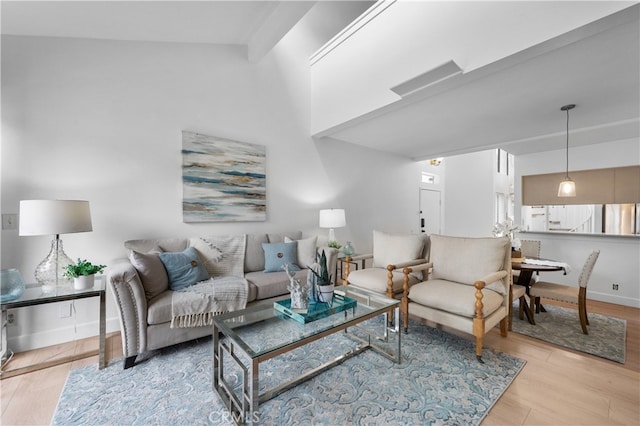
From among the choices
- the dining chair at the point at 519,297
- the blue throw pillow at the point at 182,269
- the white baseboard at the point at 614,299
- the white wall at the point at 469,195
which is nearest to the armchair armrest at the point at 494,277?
the dining chair at the point at 519,297

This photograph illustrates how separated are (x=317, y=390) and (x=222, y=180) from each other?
2510mm

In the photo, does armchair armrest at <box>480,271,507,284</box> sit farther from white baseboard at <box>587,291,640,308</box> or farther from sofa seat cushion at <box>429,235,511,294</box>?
white baseboard at <box>587,291,640,308</box>

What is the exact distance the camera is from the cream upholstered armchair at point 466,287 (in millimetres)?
2162

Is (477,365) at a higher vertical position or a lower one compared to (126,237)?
lower

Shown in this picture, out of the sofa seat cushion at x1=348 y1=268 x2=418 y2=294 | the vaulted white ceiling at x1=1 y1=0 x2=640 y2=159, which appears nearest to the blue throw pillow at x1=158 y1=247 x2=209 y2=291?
the sofa seat cushion at x1=348 y1=268 x2=418 y2=294

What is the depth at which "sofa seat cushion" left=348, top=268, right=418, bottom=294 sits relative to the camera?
281 centimetres

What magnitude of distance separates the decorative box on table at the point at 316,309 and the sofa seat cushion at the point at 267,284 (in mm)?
644

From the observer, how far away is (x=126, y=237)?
8.96 ft

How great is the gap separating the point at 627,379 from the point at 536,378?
2.13 feet

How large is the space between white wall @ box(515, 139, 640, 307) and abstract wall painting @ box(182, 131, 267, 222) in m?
4.60

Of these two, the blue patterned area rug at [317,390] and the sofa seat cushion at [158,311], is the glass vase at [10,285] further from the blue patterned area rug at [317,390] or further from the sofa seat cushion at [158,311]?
the sofa seat cushion at [158,311]

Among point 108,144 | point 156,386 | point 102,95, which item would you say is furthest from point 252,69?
point 156,386

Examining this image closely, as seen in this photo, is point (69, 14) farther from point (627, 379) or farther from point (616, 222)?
point (616, 222)

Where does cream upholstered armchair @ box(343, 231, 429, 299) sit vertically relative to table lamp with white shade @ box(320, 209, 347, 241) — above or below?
below
